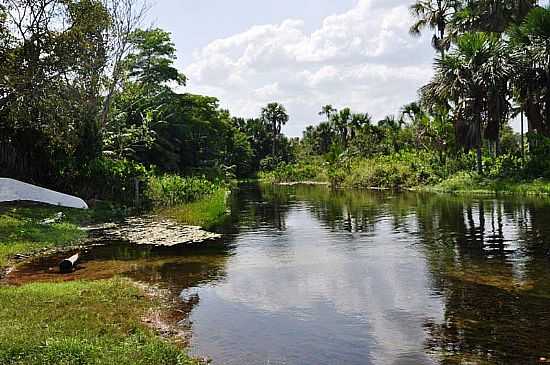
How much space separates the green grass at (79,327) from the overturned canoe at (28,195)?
1459 cm

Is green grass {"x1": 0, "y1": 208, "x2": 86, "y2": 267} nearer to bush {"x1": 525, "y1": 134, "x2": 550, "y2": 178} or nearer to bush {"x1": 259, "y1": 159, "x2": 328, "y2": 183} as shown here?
bush {"x1": 525, "y1": 134, "x2": 550, "y2": 178}

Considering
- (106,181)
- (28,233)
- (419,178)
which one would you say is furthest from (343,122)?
(28,233)

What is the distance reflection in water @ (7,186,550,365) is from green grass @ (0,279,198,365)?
1097 mm

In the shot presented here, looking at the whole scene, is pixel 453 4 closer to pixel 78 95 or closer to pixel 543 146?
pixel 543 146

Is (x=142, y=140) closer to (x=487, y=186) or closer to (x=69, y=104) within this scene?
(x=69, y=104)

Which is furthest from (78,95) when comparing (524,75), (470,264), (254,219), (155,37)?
(524,75)

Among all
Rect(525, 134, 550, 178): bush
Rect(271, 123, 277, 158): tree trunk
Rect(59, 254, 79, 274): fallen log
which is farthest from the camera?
Rect(271, 123, 277, 158): tree trunk

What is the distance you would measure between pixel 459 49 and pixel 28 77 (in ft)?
97.8

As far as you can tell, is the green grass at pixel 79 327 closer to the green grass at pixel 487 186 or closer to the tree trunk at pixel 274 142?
the green grass at pixel 487 186

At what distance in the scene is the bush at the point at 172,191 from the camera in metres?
33.4

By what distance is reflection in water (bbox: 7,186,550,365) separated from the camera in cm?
931

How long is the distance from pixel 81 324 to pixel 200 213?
1990cm

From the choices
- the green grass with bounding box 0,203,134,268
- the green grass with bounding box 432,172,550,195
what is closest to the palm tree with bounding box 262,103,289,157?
the green grass with bounding box 432,172,550,195

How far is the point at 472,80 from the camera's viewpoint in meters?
Answer: 40.9
